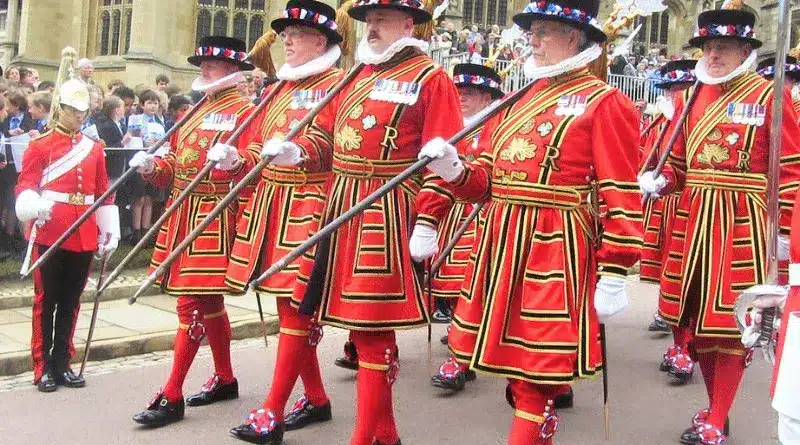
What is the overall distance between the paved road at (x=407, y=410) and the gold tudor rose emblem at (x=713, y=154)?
155cm

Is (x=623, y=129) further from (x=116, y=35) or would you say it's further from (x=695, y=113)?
(x=116, y=35)

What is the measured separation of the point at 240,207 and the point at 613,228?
103 inches

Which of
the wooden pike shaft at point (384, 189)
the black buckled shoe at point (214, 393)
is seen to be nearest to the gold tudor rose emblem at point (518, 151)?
the wooden pike shaft at point (384, 189)

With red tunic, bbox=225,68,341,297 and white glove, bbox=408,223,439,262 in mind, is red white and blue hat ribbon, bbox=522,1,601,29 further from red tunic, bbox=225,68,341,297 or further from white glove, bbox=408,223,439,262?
red tunic, bbox=225,68,341,297

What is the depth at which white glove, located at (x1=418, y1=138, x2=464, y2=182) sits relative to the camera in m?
3.95

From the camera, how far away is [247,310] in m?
8.73

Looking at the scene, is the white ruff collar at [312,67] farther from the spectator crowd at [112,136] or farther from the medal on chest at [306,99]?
the spectator crowd at [112,136]

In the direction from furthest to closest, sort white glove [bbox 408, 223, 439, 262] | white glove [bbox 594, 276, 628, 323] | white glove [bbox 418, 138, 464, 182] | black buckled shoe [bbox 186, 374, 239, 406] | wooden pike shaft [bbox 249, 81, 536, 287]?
black buckled shoe [bbox 186, 374, 239, 406]
white glove [bbox 408, 223, 439, 262]
wooden pike shaft [bbox 249, 81, 536, 287]
white glove [bbox 418, 138, 464, 182]
white glove [bbox 594, 276, 628, 323]

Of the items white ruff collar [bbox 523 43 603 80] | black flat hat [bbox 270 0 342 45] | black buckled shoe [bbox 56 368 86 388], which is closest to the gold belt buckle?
black buckled shoe [bbox 56 368 86 388]

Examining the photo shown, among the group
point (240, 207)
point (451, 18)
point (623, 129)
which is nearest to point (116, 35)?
point (451, 18)

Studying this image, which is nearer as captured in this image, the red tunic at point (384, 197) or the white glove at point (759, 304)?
the white glove at point (759, 304)

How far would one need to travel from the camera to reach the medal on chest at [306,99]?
5168 mm

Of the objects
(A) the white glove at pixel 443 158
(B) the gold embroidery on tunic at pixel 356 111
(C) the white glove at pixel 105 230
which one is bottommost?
(C) the white glove at pixel 105 230

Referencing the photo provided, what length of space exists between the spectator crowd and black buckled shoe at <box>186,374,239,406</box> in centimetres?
341
